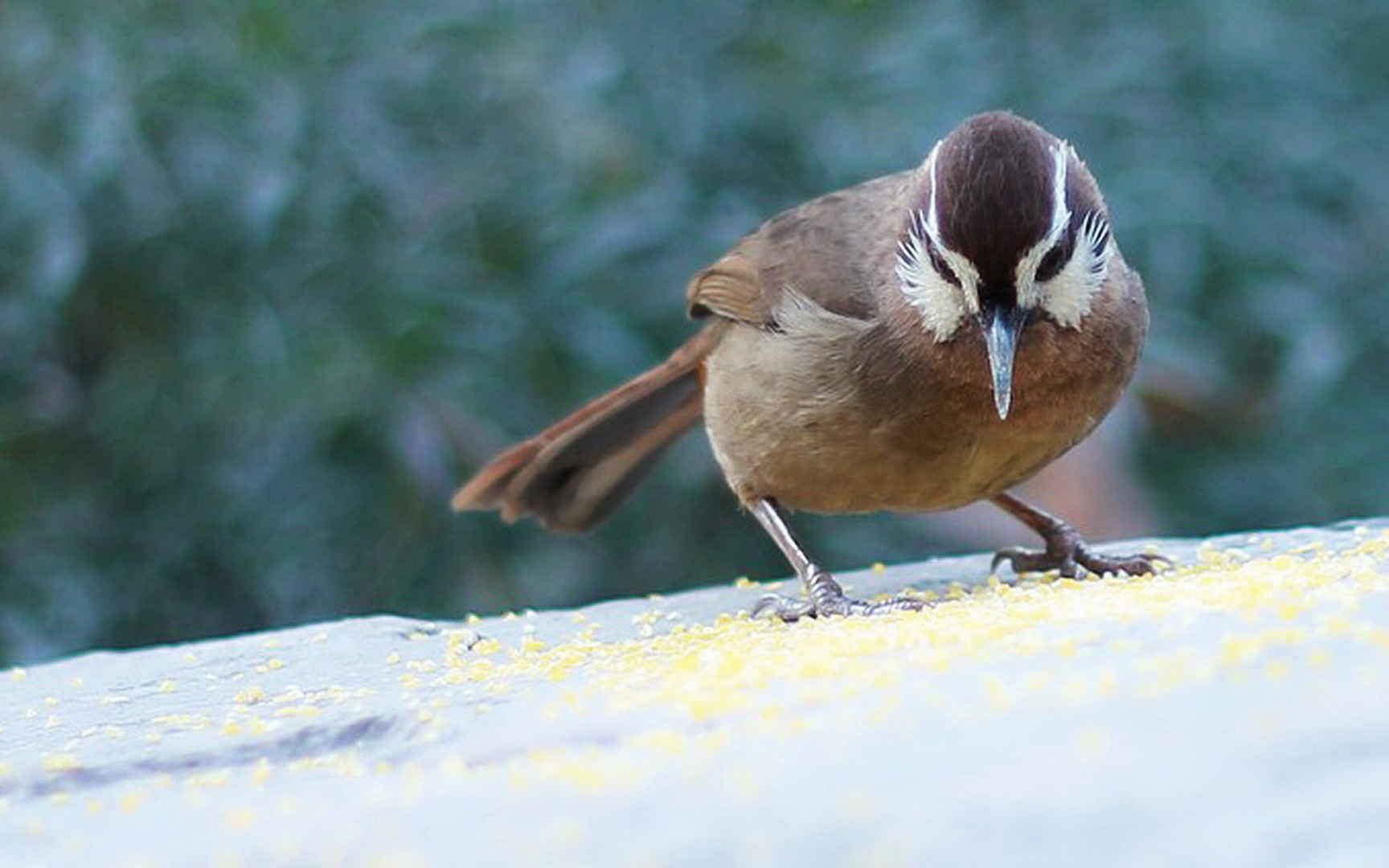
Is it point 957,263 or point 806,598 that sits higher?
point 957,263

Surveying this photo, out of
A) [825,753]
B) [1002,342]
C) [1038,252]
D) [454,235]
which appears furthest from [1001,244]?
[825,753]

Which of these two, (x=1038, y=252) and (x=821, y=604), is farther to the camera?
(x=821, y=604)

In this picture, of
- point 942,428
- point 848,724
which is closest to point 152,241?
point 942,428

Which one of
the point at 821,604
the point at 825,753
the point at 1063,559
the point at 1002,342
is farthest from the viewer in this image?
the point at 1063,559

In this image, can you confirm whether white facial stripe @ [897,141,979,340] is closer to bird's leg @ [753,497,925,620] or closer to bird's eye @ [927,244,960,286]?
bird's eye @ [927,244,960,286]

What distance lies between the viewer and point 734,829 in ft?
6.93

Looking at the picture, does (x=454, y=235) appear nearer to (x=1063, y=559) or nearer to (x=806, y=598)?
(x=806, y=598)

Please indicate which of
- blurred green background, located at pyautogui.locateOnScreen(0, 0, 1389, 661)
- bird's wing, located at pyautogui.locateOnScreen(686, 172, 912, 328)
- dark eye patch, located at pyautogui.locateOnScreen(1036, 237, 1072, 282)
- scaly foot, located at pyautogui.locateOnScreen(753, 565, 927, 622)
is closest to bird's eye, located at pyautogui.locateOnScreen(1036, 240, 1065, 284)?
dark eye patch, located at pyautogui.locateOnScreen(1036, 237, 1072, 282)

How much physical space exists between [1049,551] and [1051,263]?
1.00 m

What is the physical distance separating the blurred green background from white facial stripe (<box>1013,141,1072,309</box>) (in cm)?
132

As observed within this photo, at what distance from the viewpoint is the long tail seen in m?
5.23

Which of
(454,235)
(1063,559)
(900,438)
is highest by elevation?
(454,235)

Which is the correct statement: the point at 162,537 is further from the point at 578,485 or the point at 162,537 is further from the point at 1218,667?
the point at 1218,667

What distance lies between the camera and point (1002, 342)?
4.13m
